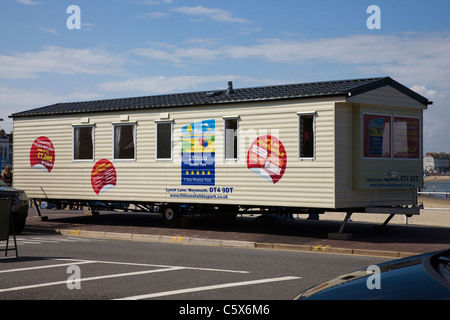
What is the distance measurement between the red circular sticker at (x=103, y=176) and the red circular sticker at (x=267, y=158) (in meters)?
4.80

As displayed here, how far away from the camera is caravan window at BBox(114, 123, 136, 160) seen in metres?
18.8

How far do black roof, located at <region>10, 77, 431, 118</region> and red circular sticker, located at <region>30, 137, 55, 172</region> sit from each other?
959 mm

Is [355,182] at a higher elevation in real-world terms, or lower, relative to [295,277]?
higher

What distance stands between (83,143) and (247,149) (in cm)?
602

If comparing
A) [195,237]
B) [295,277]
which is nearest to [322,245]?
[195,237]

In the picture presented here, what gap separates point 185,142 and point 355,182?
5132 mm

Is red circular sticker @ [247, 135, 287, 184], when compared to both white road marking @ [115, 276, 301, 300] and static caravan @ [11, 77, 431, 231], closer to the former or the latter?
static caravan @ [11, 77, 431, 231]

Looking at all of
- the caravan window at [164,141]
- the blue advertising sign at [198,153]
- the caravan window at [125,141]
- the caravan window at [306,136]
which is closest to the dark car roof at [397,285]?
the caravan window at [306,136]

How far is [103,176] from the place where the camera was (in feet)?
63.1

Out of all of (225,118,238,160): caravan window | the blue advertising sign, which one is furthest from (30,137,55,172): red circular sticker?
(225,118,238,160): caravan window

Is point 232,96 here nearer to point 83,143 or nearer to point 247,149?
point 247,149

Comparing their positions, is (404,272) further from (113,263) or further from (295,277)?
(113,263)

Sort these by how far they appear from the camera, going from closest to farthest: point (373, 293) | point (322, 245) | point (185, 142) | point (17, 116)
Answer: point (373, 293), point (322, 245), point (185, 142), point (17, 116)

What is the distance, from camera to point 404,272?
4062 millimetres
